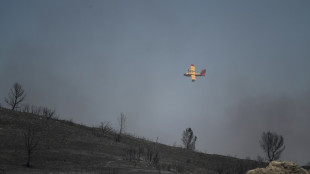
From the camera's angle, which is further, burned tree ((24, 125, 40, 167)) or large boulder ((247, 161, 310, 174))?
burned tree ((24, 125, 40, 167))

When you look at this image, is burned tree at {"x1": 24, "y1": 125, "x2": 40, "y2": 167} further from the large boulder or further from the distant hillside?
the large boulder

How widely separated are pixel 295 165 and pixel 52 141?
70.7 feet

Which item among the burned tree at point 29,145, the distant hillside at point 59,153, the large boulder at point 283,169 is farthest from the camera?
the burned tree at point 29,145

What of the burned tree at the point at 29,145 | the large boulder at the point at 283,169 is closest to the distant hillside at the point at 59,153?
the burned tree at the point at 29,145

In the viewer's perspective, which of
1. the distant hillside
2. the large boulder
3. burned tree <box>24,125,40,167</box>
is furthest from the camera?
burned tree <box>24,125,40,167</box>

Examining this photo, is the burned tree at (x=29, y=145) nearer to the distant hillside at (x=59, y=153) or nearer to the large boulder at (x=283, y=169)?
the distant hillside at (x=59, y=153)

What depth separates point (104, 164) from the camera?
2445 cm

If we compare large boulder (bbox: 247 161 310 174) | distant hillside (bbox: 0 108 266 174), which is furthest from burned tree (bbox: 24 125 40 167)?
large boulder (bbox: 247 161 310 174)

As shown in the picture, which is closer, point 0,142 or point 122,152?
point 0,142

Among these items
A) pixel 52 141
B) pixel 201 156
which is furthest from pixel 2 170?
pixel 201 156

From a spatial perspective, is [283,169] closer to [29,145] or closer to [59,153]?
[59,153]

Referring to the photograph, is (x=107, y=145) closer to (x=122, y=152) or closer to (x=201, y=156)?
(x=122, y=152)

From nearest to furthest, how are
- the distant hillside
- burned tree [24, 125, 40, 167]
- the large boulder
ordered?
the large boulder → the distant hillside → burned tree [24, 125, 40, 167]

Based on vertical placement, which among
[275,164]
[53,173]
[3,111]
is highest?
[3,111]
